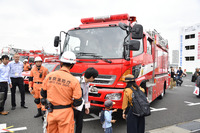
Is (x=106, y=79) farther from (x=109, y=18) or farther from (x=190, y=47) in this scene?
(x=190, y=47)

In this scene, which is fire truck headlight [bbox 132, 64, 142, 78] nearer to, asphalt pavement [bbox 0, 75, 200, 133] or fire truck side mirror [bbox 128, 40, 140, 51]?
fire truck side mirror [bbox 128, 40, 140, 51]

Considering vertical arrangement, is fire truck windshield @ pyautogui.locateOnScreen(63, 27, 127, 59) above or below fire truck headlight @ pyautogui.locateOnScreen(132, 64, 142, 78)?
above

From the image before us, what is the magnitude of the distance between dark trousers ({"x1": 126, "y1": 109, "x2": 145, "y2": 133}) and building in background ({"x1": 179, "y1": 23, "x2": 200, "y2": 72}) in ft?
124

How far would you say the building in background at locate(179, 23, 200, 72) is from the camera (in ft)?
115

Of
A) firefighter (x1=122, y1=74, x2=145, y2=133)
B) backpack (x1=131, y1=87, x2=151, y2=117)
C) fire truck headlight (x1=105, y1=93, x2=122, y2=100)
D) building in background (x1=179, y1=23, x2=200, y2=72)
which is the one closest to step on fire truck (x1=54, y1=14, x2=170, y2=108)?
fire truck headlight (x1=105, y1=93, x2=122, y2=100)

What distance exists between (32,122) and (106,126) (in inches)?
92.1

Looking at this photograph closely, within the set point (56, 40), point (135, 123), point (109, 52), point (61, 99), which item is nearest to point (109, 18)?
point (109, 52)

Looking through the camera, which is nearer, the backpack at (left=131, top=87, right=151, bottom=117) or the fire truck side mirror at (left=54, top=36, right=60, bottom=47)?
the backpack at (left=131, top=87, right=151, bottom=117)

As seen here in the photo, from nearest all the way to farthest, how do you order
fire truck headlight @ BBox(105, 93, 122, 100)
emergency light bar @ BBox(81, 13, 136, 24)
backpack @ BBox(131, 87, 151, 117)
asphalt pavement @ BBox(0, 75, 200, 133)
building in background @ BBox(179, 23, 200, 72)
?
backpack @ BBox(131, 87, 151, 117) → fire truck headlight @ BBox(105, 93, 122, 100) → asphalt pavement @ BBox(0, 75, 200, 133) → emergency light bar @ BBox(81, 13, 136, 24) → building in background @ BBox(179, 23, 200, 72)

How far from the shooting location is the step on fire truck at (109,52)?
3998mm

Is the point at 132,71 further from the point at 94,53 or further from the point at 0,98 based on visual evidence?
the point at 0,98

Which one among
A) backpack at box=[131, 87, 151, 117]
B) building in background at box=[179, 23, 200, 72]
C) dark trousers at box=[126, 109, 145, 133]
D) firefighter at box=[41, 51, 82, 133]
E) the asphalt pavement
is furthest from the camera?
building in background at box=[179, 23, 200, 72]

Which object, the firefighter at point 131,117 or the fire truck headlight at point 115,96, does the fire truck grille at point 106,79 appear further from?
the firefighter at point 131,117

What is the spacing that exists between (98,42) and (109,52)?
0.50 meters
